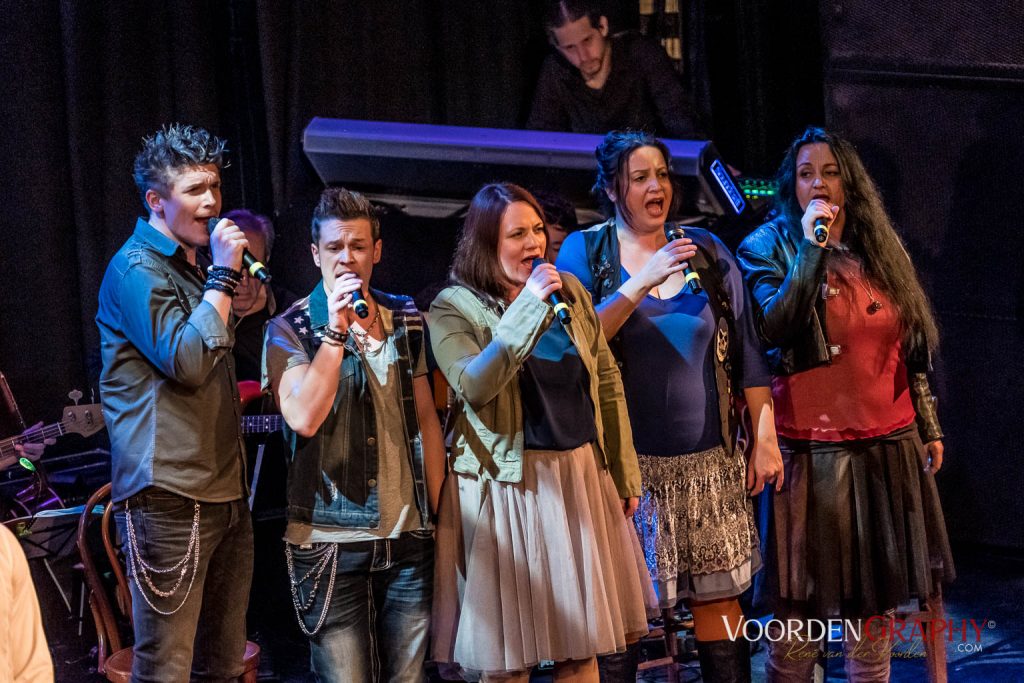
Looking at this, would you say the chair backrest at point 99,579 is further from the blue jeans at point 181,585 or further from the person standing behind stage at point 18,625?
the person standing behind stage at point 18,625

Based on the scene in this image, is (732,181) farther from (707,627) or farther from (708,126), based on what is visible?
(707,627)

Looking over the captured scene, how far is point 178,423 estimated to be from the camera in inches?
102

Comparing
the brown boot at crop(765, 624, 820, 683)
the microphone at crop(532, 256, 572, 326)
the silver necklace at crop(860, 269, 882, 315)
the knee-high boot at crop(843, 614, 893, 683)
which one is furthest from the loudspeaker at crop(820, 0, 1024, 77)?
the microphone at crop(532, 256, 572, 326)

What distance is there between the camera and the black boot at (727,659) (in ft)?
9.86

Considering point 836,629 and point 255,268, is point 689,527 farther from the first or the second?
point 255,268

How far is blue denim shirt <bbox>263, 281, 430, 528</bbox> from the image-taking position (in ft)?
8.48

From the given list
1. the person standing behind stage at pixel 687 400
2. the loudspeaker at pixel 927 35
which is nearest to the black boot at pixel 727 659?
the person standing behind stage at pixel 687 400

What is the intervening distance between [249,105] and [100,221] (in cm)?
81

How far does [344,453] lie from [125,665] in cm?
105

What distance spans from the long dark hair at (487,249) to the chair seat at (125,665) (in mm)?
1154

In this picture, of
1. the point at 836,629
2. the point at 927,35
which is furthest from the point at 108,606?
the point at 927,35

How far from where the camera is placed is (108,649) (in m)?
3.50

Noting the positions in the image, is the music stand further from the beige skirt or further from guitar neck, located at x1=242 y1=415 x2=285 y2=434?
the beige skirt

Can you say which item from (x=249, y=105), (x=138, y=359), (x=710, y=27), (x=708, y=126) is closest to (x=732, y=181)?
(x=708, y=126)
